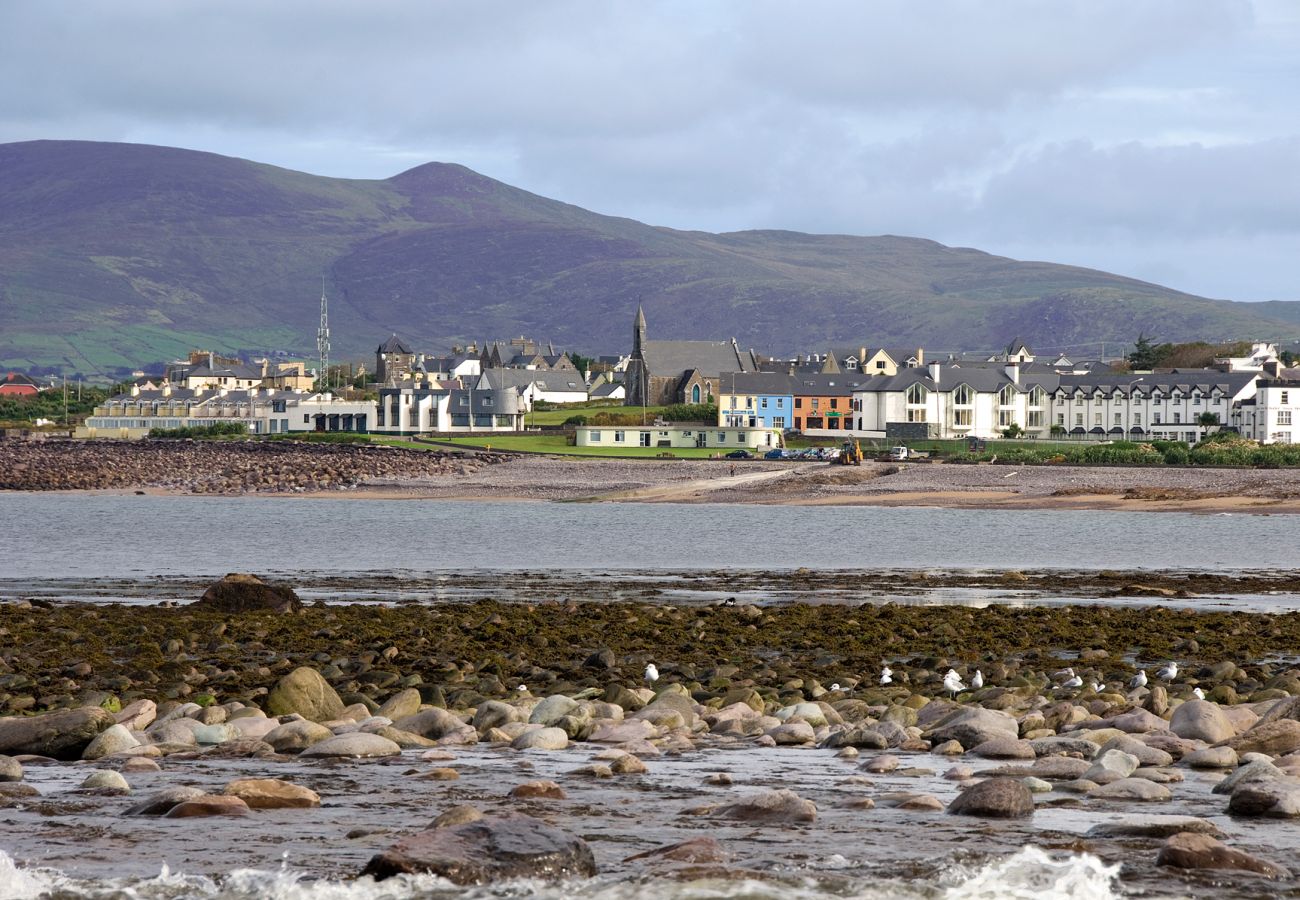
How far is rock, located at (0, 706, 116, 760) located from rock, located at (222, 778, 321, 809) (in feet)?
8.71

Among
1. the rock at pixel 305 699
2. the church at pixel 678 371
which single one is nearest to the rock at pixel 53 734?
the rock at pixel 305 699

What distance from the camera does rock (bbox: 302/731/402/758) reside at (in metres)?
13.6

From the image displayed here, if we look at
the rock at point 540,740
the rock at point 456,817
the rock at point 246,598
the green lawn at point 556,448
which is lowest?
the rock at point 246,598

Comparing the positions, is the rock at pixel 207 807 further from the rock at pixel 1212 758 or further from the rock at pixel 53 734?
the rock at pixel 1212 758

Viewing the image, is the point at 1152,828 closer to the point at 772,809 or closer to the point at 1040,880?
the point at 1040,880

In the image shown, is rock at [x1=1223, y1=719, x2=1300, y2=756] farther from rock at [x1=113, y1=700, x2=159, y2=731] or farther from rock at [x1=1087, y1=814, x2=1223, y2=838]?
rock at [x1=113, y1=700, x2=159, y2=731]

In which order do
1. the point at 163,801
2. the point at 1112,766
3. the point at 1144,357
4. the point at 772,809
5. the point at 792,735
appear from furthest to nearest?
the point at 1144,357 → the point at 792,735 → the point at 1112,766 → the point at 163,801 → the point at 772,809

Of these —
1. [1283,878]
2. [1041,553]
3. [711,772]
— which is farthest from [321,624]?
[1041,553]

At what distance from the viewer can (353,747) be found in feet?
44.8

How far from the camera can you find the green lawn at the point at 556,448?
99.9 m

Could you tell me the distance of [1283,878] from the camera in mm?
9609

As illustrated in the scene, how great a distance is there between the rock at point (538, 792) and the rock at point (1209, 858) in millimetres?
4232

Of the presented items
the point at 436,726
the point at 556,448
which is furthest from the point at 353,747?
the point at 556,448

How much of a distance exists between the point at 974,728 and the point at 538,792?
14.0 ft
